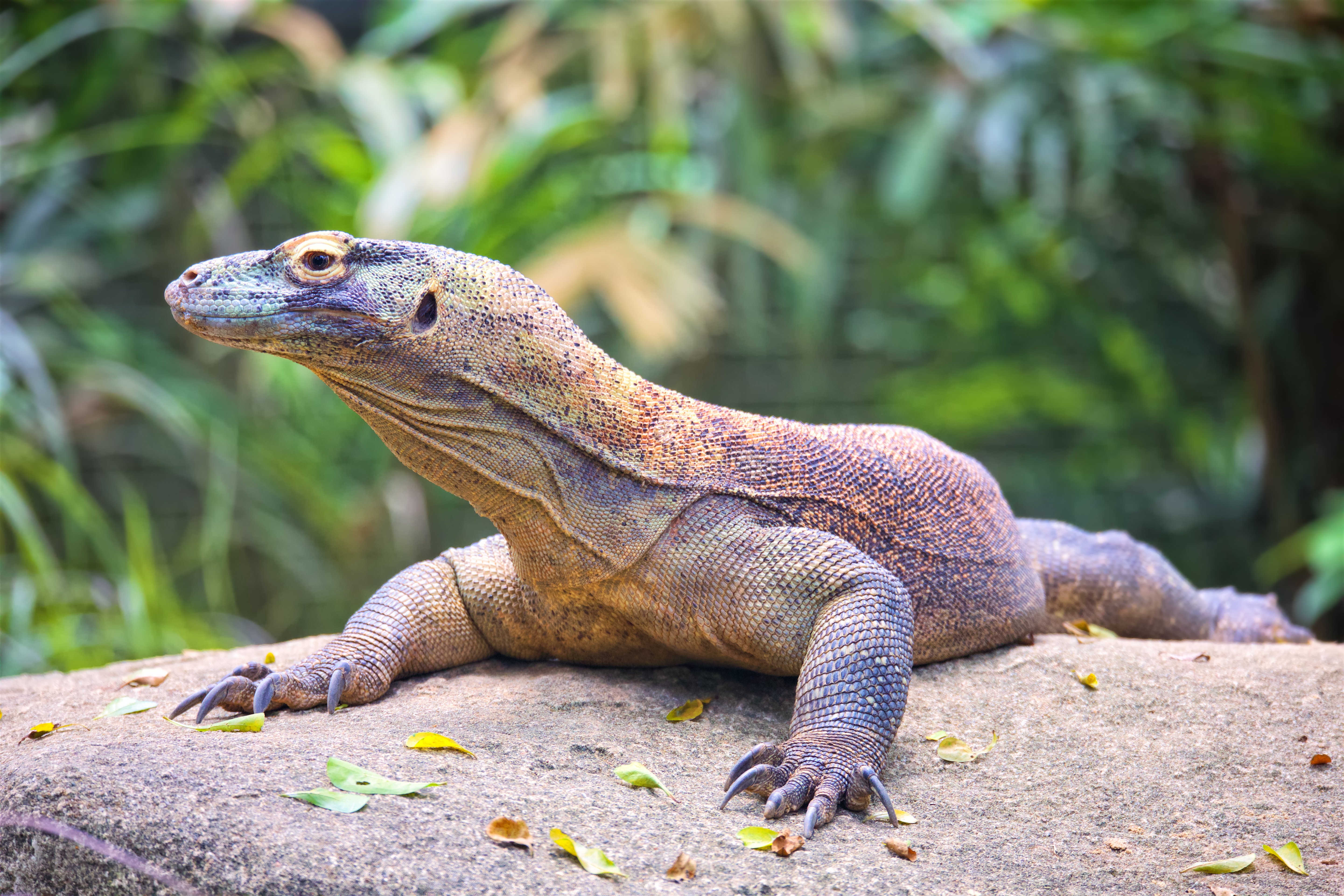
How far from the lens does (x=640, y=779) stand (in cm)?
291

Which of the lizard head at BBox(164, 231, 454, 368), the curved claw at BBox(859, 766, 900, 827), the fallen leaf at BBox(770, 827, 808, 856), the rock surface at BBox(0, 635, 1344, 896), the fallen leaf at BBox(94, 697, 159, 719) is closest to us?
the rock surface at BBox(0, 635, 1344, 896)

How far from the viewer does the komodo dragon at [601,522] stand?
3.09 meters

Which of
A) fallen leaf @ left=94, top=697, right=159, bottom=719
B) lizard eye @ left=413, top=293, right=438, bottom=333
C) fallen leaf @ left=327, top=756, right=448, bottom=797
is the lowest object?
fallen leaf @ left=94, top=697, right=159, bottom=719

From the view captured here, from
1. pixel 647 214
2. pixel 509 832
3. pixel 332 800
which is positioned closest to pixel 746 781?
pixel 509 832

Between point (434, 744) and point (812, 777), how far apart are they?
36.2 inches

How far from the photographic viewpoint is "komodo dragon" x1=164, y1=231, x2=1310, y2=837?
3.09m

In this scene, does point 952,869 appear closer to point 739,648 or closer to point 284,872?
point 739,648

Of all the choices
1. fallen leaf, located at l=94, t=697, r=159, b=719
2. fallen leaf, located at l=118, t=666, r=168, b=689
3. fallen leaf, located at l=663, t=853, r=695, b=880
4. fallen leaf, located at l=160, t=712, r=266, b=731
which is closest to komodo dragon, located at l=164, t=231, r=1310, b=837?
fallen leaf, located at l=160, t=712, r=266, b=731

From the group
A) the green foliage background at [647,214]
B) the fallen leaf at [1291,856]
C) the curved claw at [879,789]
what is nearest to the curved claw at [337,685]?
the curved claw at [879,789]

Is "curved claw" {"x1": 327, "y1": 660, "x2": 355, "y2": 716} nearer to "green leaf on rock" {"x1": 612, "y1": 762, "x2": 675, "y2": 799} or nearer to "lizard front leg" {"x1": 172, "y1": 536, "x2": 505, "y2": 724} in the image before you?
"lizard front leg" {"x1": 172, "y1": 536, "x2": 505, "y2": 724}

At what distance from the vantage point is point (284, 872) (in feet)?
7.59

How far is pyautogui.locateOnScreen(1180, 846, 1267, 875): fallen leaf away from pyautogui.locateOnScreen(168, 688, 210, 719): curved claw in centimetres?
249

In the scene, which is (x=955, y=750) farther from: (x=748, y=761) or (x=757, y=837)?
(x=757, y=837)

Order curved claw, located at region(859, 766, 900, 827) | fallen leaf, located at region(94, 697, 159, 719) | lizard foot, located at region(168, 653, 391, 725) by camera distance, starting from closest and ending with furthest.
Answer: curved claw, located at region(859, 766, 900, 827)
lizard foot, located at region(168, 653, 391, 725)
fallen leaf, located at region(94, 697, 159, 719)
